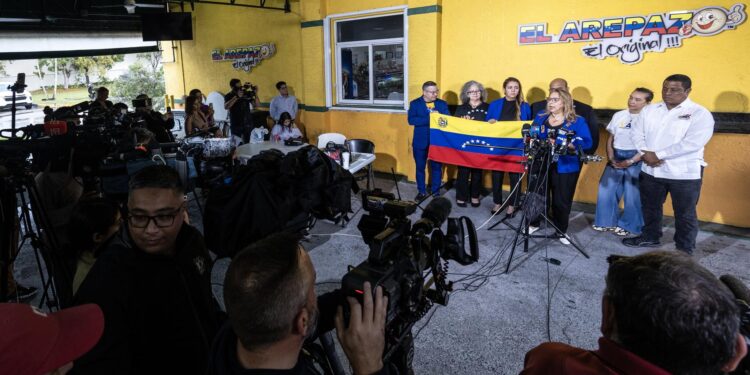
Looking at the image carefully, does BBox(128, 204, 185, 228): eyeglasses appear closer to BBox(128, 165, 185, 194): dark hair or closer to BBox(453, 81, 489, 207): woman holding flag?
BBox(128, 165, 185, 194): dark hair

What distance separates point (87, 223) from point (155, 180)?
1.86 ft

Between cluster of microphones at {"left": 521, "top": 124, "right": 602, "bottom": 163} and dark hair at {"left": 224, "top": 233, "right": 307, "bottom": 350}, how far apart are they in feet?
12.5

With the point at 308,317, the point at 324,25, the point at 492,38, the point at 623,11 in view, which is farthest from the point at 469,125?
the point at 308,317

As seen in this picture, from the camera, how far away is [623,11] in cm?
544

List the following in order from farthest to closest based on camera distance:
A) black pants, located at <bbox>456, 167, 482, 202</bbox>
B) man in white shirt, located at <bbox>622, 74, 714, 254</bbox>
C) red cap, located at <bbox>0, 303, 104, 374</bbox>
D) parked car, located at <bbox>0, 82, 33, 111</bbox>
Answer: parked car, located at <bbox>0, 82, 33, 111</bbox> → black pants, located at <bbox>456, 167, 482, 202</bbox> → man in white shirt, located at <bbox>622, 74, 714, 254</bbox> → red cap, located at <bbox>0, 303, 104, 374</bbox>

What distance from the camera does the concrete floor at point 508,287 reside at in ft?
10.2

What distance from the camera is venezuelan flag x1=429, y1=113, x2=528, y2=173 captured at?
5.75 metres

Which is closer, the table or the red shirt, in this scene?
the red shirt

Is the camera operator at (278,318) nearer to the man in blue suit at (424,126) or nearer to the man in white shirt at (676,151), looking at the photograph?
the man in white shirt at (676,151)

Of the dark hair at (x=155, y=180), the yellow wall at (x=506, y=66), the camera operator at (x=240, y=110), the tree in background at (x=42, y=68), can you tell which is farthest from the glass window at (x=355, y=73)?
the tree in background at (x=42, y=68)

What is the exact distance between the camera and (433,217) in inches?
62.6

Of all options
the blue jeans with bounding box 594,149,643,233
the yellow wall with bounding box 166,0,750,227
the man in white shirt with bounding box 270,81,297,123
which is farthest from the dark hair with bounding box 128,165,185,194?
the man in white shirt with bounding box 270,81,297,123

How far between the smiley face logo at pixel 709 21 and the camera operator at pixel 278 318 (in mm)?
5634

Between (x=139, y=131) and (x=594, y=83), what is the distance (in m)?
5.40
